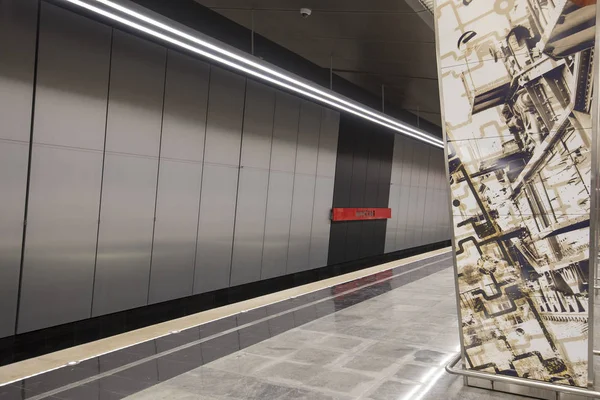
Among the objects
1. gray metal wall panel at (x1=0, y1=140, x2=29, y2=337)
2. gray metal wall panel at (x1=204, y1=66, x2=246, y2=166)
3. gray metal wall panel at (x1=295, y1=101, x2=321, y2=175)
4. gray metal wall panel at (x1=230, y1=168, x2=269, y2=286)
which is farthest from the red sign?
gray metal wall panel at (x1=0, y1=140, x2=29, y2=337)

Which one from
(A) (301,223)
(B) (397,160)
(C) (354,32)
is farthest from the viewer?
(B) (397,160)

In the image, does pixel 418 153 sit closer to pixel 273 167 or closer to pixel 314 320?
pixel 273 167

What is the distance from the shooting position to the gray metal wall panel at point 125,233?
6.40 meters

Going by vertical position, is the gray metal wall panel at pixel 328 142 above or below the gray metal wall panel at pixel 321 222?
above

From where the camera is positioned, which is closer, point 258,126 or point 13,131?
point 13,131

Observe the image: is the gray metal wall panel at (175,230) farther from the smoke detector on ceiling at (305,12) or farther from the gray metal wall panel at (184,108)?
the smoke detector on ceiling at (305,12)

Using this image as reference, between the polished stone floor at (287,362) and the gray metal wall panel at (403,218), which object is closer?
the polished stone floor at (287,362)

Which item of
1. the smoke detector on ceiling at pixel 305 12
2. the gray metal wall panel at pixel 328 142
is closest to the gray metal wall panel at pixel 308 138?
the gray metal wall panel at pixel 328 142

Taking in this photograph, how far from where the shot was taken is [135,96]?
22.0 feet

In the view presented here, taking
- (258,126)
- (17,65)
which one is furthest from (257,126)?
(17,65)

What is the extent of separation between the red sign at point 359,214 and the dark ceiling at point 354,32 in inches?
133

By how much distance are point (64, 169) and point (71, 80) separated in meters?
1.05

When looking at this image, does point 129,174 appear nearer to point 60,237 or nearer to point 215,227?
point 60,237

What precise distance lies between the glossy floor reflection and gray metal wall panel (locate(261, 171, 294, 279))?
124 inches
